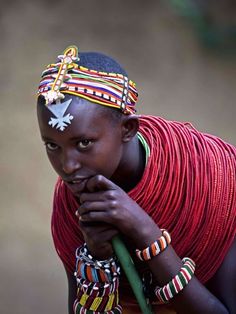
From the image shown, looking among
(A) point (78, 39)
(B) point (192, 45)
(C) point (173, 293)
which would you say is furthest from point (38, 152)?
(C) point (173, 293)

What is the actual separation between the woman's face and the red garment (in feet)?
0.68

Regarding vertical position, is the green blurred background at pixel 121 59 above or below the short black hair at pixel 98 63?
above

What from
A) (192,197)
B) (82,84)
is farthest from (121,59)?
(82,84)

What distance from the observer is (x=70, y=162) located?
7.36ft

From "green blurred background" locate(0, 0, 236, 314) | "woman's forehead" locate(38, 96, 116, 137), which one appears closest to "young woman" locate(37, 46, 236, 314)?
"woman's forehead" locate(38, 96, 116, 137)

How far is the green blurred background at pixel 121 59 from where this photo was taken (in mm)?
5242

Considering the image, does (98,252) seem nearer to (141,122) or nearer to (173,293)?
(173,293)

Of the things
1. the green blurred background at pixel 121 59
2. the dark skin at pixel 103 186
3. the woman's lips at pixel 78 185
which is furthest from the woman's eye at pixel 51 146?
the green blurred background at pixel 121 59

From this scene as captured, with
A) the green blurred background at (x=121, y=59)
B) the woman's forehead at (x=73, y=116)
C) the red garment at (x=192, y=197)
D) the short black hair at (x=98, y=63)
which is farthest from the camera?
A: the green blurred background at (x=121, y=59)

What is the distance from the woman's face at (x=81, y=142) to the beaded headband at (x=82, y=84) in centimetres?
3

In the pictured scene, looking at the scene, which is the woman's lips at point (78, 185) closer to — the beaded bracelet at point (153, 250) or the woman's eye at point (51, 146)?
the woman's eye at point (51, 146)

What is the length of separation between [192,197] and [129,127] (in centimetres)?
30

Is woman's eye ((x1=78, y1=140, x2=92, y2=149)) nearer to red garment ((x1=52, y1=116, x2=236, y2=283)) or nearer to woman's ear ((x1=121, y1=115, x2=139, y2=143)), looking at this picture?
woman's ear ((x1=121, y1=115, x2=139, y2=143))

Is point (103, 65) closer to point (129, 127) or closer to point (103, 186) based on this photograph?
point (129, 127)
